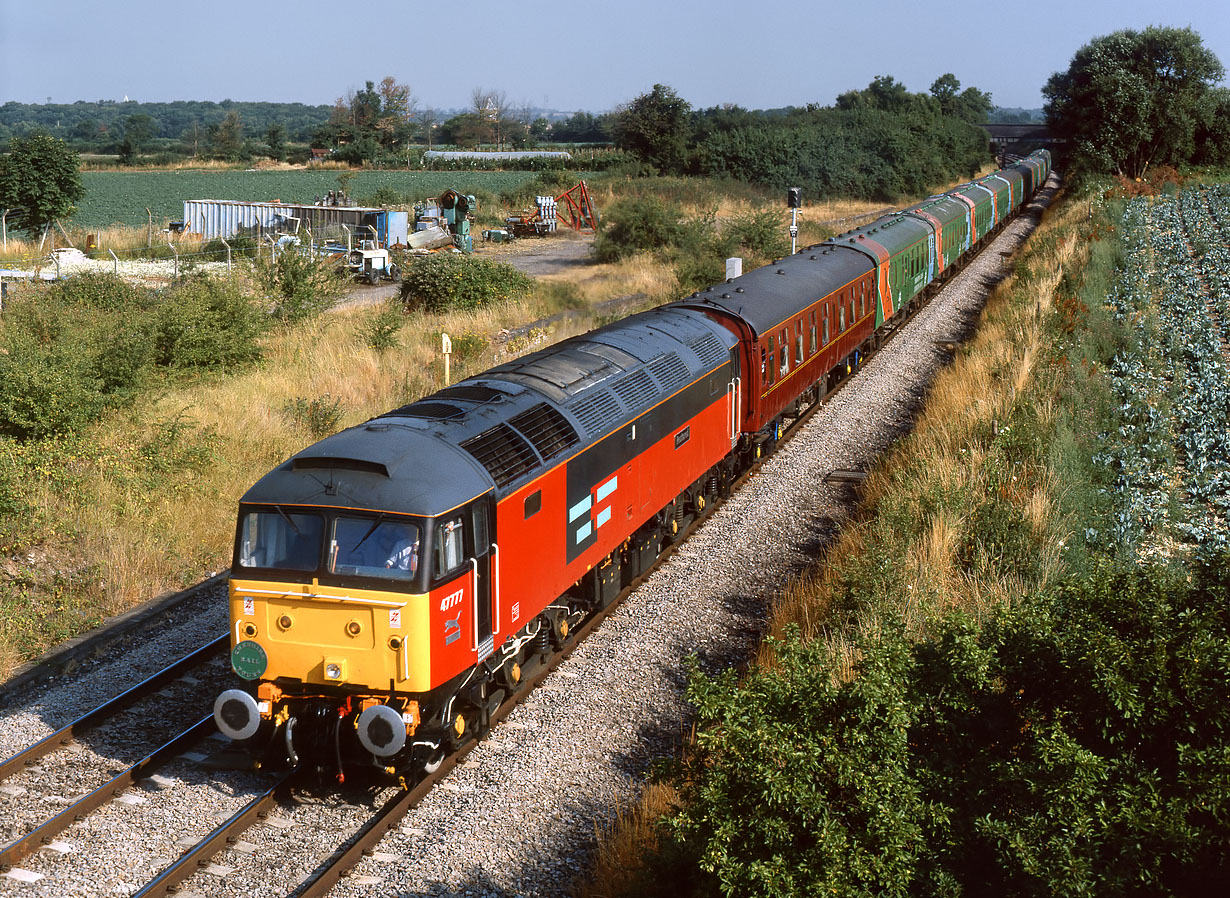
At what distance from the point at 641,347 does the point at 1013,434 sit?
6423 mm

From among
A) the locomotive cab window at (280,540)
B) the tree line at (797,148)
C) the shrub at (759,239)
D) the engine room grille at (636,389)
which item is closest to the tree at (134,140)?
the tree line at (797,148)

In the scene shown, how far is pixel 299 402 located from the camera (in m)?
19.6

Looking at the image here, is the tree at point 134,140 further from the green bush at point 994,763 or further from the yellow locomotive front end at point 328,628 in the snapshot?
the green bush at point 994,763

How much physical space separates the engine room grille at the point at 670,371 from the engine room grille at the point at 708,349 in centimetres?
70

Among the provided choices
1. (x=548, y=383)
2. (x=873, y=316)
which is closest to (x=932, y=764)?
(x=548, y=383)

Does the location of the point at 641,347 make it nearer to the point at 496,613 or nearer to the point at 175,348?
the point at 496,613

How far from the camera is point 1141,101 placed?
227 feet

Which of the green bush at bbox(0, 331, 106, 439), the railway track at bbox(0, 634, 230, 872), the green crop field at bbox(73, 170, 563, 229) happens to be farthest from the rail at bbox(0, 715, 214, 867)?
the green crop field at bbox(73, 170, 563, 229)

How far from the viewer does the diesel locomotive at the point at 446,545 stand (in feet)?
29.2

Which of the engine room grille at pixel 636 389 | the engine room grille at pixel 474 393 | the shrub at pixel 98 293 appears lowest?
the engine room grille at pixel 636 389

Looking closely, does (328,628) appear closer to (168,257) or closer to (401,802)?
(401,802)

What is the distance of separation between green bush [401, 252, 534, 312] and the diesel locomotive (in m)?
15.8

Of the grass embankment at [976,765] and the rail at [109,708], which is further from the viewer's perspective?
the rail at [109,708]

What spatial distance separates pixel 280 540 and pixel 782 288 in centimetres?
1268
